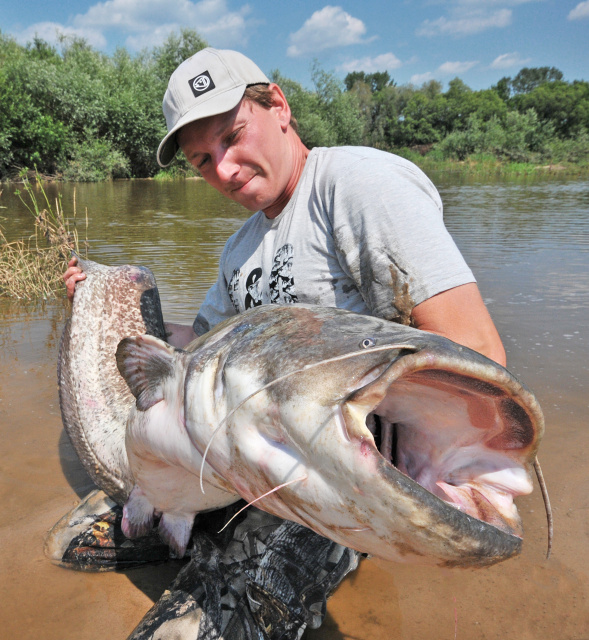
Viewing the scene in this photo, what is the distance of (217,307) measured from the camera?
2.69 metres

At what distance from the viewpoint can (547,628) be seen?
1784 mm

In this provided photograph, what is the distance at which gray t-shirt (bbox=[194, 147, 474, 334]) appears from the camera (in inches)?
65.8

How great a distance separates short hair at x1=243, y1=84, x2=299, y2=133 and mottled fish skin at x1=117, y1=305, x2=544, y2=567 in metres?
1.21

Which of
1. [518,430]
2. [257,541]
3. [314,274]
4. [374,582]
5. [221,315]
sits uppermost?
[314,274]

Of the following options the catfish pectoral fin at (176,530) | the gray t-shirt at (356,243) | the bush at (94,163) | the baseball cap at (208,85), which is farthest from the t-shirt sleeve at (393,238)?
the bush at (94,163)

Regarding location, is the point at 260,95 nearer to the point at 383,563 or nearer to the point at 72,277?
the point at 72,277

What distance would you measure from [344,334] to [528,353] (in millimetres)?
3764

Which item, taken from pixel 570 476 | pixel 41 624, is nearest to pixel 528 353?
pixel 570 476

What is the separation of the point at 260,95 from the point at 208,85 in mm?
220

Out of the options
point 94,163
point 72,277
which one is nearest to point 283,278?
point 72,277

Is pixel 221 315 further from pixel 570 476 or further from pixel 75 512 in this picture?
pixel 570 476

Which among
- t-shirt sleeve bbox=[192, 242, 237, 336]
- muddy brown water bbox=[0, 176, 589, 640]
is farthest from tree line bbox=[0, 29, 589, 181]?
t-shirt sleeve bbox=[192, 242, 237, 336]

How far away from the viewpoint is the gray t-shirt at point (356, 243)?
A: 1.67m

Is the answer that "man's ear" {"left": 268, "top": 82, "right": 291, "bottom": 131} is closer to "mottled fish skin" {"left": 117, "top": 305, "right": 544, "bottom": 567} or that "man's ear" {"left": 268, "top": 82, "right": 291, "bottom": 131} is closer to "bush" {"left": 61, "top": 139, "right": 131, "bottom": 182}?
"mottled fish skin" {"left": 117, "top": 305, "right": 544, "bottom": 567}
